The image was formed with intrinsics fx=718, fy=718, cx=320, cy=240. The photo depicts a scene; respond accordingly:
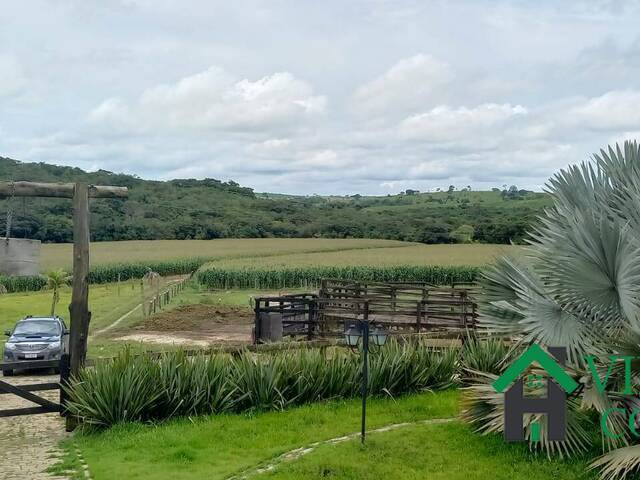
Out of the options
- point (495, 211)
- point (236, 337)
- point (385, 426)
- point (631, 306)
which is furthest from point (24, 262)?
point (495, 211)

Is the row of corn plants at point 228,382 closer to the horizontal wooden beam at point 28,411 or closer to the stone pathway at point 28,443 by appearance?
the horizontal wooden beam at point 28,411

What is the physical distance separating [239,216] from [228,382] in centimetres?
9088

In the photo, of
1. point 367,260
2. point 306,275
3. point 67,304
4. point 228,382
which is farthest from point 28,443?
point 367,260

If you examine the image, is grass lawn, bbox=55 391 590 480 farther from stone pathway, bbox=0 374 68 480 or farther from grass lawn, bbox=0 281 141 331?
grass lawn, bbox=0 281 141 331

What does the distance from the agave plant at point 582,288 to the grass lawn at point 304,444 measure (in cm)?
48

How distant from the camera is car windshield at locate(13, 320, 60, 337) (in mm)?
16773

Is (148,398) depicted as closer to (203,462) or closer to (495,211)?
(203,462)

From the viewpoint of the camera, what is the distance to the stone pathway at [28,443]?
326 inches

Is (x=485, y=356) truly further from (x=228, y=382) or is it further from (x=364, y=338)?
(x=228, y=382)

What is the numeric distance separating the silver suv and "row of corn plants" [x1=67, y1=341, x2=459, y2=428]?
6006 mm

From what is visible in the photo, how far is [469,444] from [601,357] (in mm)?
2136

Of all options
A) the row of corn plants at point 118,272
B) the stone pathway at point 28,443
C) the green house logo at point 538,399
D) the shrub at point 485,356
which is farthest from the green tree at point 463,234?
the green house logo at point 538,399

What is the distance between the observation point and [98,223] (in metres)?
69.5

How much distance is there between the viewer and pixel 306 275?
1657 inches
